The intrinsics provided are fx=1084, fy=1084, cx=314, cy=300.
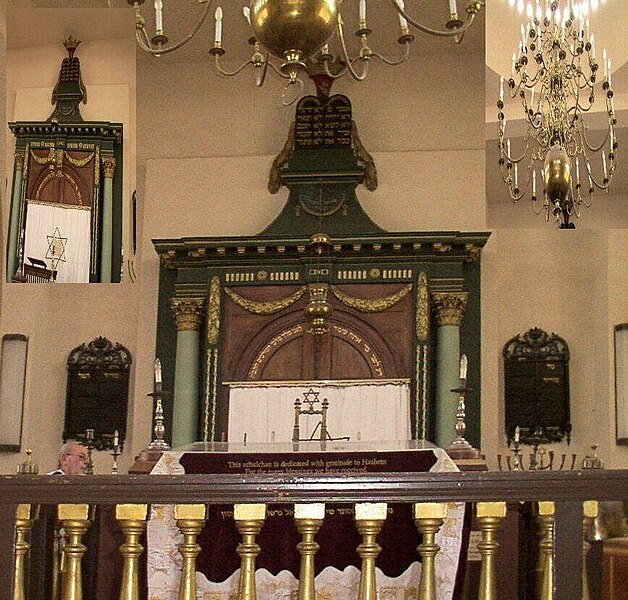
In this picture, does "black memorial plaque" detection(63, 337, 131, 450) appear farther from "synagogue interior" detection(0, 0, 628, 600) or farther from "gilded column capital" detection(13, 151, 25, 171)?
"gilded column capital" detection(13, 151, 25, 171)

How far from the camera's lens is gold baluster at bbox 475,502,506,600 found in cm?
344

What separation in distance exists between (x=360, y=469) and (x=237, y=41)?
869 centimetres

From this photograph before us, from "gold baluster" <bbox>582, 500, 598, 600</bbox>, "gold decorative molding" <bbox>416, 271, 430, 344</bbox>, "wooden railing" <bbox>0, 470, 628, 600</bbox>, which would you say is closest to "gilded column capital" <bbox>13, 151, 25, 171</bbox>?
"gold decorative molding" <bbox>416, 271, 430, 344</bbox>

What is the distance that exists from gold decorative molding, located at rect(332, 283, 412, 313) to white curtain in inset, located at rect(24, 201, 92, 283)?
3.10m

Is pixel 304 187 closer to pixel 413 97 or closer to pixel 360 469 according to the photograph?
pixel 413 97

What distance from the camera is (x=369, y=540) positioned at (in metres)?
3.46

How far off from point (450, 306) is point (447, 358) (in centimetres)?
54

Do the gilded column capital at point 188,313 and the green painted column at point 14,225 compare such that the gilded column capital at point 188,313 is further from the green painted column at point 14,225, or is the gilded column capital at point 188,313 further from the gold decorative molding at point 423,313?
the gold decorative molding at point 423,313

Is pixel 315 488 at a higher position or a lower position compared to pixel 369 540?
higher

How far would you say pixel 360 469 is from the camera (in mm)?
4836

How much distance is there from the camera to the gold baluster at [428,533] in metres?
3.43

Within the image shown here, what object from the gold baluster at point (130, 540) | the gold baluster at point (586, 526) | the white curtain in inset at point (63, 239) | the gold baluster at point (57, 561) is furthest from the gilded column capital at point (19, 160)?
the gold baluster at point (586, 526)

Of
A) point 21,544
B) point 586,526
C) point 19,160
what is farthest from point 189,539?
point 19,160

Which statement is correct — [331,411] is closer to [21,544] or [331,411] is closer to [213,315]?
[213,315]
